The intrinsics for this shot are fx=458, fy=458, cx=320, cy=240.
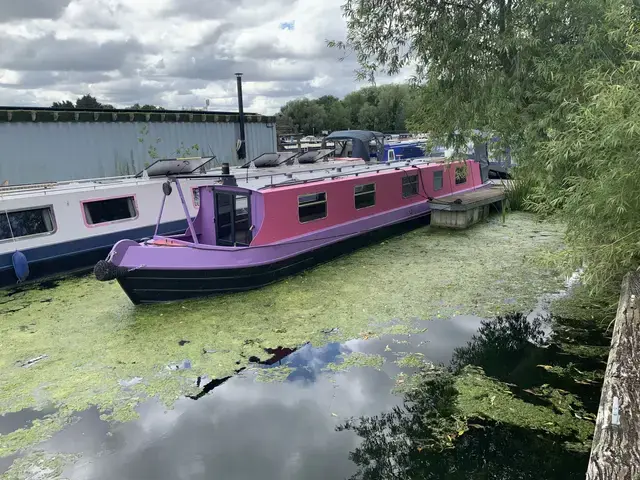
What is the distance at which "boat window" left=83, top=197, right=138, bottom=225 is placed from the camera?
A: 806 centimetres

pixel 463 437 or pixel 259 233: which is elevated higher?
pixel 259 233

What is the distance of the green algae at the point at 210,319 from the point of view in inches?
178

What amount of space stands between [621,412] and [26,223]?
8.12m

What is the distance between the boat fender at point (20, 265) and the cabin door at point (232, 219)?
298 cm

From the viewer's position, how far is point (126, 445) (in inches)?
148

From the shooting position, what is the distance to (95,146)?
12.4 m

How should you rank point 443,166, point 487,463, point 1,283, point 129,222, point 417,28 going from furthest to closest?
point 443,166, point 129,222, point 1,283, point 417,28, point 487,463

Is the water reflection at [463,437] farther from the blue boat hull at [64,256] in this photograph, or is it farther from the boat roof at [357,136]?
the boat roof at [357,136]

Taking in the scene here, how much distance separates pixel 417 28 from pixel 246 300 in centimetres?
446

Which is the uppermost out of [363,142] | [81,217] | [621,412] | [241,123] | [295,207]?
[241,123]

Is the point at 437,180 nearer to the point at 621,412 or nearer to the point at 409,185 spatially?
the point at 409,185

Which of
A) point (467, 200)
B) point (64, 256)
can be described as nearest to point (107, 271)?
point (64, 256)

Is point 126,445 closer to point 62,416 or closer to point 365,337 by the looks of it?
point 62,416

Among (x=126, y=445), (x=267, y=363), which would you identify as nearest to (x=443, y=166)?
(x=267, y=363)
